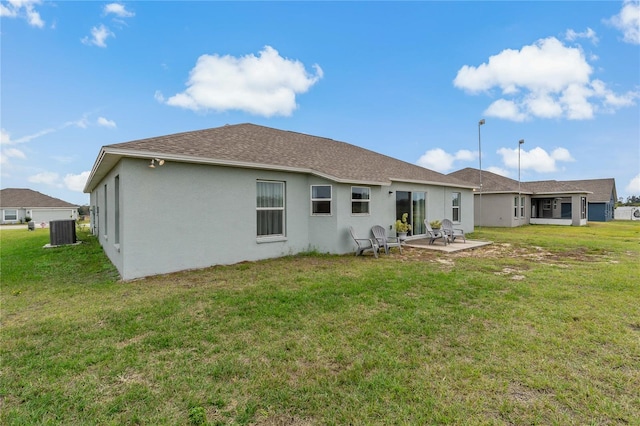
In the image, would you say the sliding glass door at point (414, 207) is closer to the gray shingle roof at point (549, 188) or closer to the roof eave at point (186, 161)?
the roof eave at point (186, 161)

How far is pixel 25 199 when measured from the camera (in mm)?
40031

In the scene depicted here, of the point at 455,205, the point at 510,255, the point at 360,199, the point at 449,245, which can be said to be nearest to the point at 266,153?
the point at 360,199

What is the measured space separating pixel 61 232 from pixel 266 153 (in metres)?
11.3

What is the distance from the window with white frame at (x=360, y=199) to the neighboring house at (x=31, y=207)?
45.5m

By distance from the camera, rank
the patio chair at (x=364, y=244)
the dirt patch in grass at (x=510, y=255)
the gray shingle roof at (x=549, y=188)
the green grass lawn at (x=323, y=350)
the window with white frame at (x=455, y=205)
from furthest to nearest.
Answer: the gray shingle roof at (x=549, y=188) < the window with white frame at (x=455, y=205) < the patio chair at (x=364, y=244) < the dirt patch in grass at (x=510, y=255) < the green grass lawn at (x=323, y=350)

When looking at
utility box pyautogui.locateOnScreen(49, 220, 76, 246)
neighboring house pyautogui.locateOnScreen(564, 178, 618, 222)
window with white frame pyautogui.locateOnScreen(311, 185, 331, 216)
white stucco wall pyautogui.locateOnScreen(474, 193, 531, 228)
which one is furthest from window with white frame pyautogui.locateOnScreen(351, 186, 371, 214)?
neighboring house pyautogui.locateOnScreen(564, 178, 618, 222)

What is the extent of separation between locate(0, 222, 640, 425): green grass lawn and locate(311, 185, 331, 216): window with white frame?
373cm

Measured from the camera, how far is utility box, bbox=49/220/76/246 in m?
13.4

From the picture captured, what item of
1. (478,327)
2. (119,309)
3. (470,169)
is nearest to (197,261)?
(119,309)

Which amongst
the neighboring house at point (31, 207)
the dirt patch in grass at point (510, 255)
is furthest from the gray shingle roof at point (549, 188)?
the neighboring house at point (31, 207)

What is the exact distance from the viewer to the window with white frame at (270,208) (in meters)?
9.34

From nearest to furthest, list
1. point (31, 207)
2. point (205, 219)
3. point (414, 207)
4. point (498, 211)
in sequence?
point (205, 219)
point (414, 207)
point (498, 211)
point (31, 207)

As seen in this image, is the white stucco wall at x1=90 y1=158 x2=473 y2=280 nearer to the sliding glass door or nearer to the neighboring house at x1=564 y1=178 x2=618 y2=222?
the sliding glass door

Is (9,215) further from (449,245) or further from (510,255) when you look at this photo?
(510,255)
